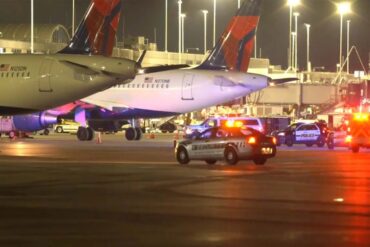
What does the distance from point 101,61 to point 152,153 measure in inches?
185

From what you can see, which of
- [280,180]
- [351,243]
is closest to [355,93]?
[280,180]

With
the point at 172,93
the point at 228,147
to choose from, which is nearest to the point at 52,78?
the point at 228,147

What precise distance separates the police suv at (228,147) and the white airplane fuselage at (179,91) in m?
18.4

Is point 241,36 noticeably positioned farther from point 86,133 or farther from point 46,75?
point 46,75

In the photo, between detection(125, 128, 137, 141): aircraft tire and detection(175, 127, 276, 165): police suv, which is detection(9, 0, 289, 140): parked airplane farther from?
detection(175, 127, 276, 165): police suv

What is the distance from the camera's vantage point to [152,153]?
40062 millimetres

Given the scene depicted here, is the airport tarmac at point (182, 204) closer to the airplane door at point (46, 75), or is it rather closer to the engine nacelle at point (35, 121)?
the airplane door at point (46, 75)

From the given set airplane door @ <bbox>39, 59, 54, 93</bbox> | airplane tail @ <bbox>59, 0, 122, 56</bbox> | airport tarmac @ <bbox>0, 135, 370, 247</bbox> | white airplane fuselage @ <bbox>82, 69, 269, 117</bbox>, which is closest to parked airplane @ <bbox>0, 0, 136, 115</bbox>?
airplane door @ <bbox>39, 59, 54, 93</bbox>

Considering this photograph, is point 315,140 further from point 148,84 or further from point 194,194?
point 194,194

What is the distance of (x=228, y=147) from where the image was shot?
32.0 metres

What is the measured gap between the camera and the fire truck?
1642 inches

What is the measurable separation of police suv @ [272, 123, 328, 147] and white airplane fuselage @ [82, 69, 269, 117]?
3106mm

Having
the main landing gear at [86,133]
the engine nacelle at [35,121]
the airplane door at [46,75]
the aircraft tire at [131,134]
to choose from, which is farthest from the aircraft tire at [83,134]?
the airplane door at [46,75]

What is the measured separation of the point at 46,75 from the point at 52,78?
1.07 feet
